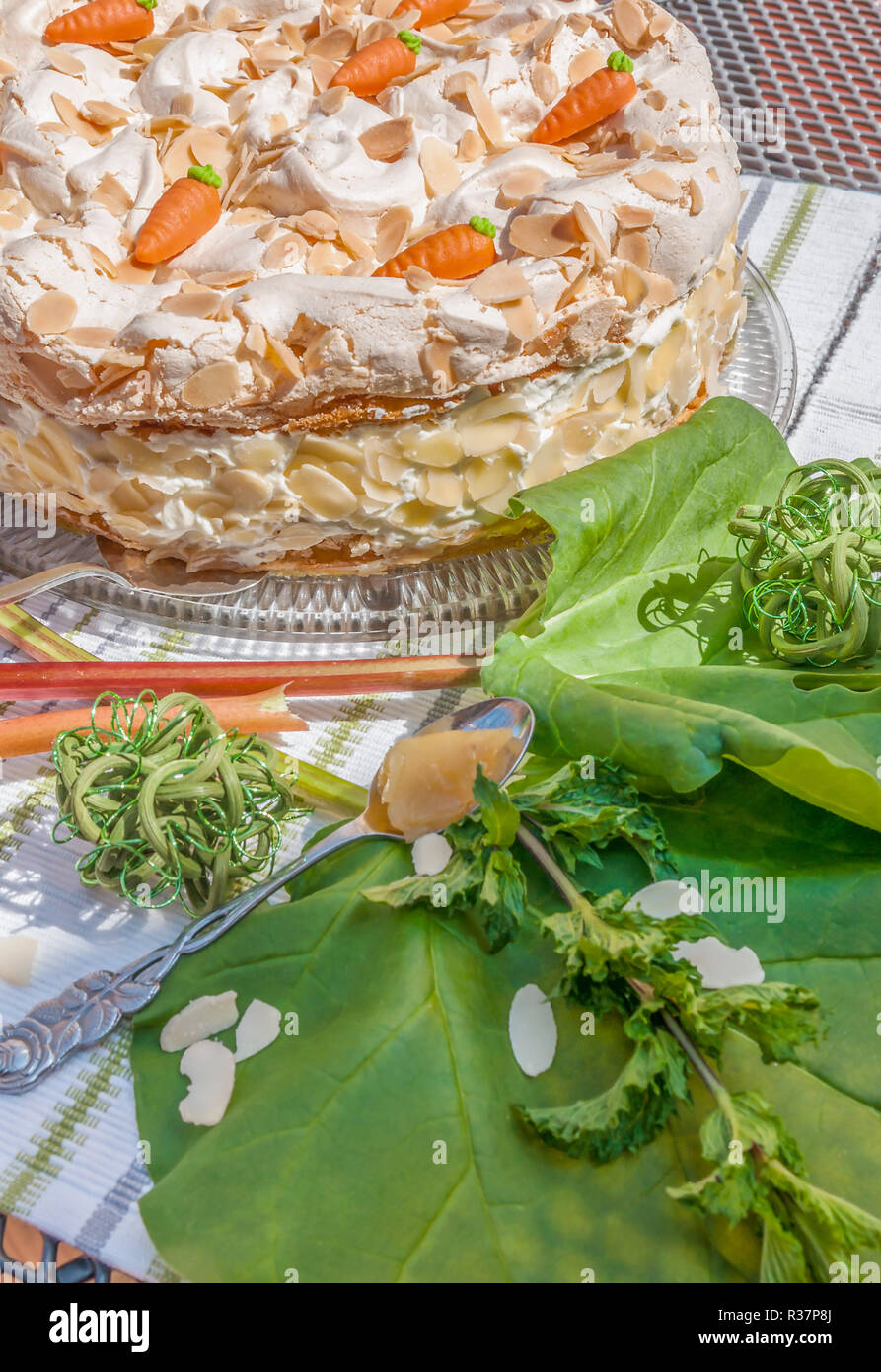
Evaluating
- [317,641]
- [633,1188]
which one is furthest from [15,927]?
[633,1188]

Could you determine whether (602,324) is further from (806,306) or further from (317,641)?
(806,306)

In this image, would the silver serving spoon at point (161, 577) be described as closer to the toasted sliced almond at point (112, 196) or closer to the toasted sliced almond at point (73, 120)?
the toasted sliced almond at point (112, 196)

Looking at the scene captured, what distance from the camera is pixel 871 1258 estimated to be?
2.60 feet

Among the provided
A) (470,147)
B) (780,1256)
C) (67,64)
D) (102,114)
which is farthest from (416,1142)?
(67,64)

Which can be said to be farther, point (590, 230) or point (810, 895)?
point (590, 230)

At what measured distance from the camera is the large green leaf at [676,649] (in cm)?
104

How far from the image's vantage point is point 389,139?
1414 mm

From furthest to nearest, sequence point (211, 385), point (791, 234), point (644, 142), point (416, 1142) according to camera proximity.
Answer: point (791, 234), point (644, 142), point (211, 385), point (416, 1142)

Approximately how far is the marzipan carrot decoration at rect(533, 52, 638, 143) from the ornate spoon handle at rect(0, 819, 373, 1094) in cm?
107

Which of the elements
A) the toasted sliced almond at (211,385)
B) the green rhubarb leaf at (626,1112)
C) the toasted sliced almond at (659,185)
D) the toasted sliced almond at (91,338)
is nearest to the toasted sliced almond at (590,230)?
the toasted sliced almond at (659,185)

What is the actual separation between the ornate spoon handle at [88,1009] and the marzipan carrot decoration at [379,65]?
1.11 metres

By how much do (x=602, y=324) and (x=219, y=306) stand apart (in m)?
0.44

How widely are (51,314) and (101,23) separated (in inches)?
25.0

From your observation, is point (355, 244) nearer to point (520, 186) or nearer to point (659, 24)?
point (520, 186)
